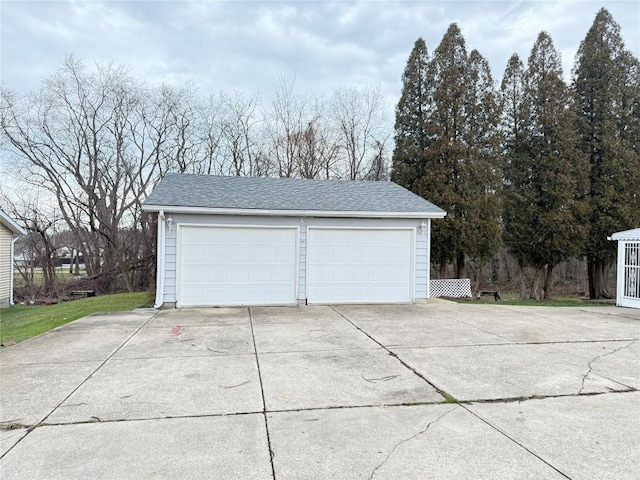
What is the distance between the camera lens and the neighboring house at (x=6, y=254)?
13.6m

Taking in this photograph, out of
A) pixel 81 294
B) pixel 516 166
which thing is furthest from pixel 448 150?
pixel 81 294

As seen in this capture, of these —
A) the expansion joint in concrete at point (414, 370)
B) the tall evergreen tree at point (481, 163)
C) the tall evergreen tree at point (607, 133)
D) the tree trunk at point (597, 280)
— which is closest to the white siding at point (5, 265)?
the expansion joint in concrete at point (414, 370)

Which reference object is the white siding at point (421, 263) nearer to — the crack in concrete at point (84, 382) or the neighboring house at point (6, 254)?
the crack in concrete at point (84, 382)

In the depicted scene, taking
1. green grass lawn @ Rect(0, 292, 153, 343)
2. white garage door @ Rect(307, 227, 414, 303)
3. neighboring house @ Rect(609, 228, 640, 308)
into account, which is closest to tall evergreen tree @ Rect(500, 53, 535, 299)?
neighboring house @ Rect(609, 228, 640, 308)

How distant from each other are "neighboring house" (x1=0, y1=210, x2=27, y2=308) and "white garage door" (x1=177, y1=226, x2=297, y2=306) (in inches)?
337

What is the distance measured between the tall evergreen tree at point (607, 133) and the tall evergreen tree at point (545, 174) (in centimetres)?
67

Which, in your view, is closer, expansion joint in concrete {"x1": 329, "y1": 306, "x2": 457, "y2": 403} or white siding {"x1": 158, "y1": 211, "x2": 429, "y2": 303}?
expansion joint in concrete {"x1": 329, "y1": 306, "x2": 457, "y2": 403}

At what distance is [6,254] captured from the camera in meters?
14.0

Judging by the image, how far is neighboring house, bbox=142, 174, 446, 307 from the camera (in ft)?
29.6

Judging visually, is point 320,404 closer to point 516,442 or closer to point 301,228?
point 516,442

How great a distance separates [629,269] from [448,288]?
209 inches

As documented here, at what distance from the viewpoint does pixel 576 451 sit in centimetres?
280

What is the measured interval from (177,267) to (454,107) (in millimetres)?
12133

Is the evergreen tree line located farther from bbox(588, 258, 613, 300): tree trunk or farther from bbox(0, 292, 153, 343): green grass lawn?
bbox(0, 292, 153, 343): green grass lawn
